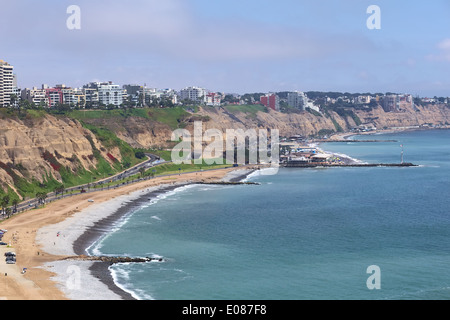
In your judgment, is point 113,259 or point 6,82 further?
point 6,82

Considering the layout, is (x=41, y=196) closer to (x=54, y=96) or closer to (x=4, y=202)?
(x=4, y=202)

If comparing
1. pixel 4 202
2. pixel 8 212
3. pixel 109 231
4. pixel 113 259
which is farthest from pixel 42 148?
pixel 113 259

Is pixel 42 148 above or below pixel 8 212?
above

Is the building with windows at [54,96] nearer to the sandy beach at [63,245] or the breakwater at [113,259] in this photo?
the sandy beach at [63,245]

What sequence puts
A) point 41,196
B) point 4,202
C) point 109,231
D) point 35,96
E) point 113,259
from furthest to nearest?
1. point 35,96
2. point 41,196
3. point 4,202
4. point 109,231
5. point 113,259

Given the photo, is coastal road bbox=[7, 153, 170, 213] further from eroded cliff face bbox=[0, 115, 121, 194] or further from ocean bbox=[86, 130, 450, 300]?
ocean bbox=[86, 130, 450, 300]

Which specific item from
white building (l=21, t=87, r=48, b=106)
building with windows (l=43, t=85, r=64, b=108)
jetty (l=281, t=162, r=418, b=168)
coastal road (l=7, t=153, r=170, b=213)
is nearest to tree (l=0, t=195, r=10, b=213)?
coastal road (l=7, t=153, r=170, b=213)

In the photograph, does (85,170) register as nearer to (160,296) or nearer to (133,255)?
(133,255)

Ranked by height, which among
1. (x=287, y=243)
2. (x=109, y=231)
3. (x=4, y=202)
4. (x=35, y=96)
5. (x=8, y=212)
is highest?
(x=35, y=96)

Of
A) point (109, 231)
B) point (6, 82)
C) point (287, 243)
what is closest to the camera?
point (287, 243)
